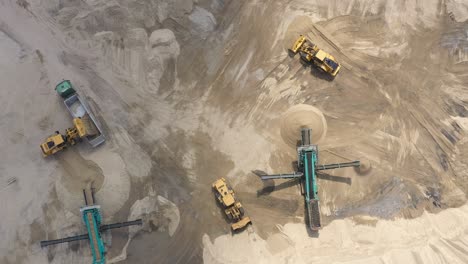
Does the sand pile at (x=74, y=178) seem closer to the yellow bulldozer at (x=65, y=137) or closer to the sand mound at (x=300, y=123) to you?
the yellow bulldozer at (x=65, y=137)

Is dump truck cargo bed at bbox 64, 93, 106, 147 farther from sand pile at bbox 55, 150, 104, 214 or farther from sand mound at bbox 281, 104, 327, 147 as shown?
sand mound at bbox 281, 104, 327, 147

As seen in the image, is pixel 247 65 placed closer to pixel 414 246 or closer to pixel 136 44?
pixel 136 44

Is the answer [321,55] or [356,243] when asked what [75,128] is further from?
[356,243]

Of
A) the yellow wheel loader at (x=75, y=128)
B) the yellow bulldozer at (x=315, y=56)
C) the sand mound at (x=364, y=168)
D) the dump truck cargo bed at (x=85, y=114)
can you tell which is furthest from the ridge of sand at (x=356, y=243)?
the yellow bulldozer at (x=315, y=56)

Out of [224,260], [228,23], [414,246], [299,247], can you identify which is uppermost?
[228,23]

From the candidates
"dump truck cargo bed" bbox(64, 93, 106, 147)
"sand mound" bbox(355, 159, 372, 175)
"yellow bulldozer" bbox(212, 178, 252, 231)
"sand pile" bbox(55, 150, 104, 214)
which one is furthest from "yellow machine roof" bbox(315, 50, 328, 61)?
"sand pile" bbox(55, 150, 104, 214)

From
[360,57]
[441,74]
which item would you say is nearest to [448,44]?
[441,74]
